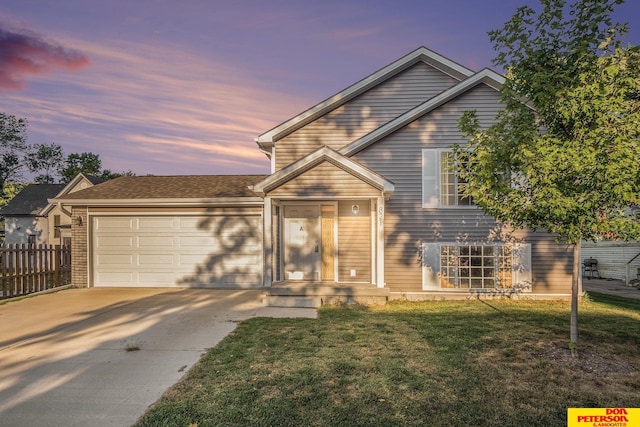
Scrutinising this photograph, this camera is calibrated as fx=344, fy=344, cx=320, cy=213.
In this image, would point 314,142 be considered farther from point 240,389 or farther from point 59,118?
point 59,118

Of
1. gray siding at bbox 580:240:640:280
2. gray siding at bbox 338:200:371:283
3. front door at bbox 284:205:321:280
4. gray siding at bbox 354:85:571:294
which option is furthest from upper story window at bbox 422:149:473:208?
gray siding at bbox 580:240:640:280

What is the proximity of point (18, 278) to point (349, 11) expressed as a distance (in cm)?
1361

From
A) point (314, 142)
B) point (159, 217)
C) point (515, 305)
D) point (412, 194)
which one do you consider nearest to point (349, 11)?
point (314, 142)

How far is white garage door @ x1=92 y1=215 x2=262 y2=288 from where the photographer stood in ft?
40.4

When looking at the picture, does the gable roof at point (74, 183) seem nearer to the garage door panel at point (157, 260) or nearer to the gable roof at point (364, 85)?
the garage door panel at point (157, 260)

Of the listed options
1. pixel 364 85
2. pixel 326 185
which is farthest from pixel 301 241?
pixel 364 85

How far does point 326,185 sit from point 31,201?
31480mm

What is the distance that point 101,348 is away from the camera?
5867 mm

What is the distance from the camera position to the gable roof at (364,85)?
11648mm

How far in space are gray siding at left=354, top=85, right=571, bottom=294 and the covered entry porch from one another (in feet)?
2.78

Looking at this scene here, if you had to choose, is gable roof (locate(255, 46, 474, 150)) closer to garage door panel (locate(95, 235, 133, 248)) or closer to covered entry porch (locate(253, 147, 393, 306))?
covered entry porch (locate(253, 147, 393, 306))

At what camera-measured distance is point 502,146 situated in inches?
213

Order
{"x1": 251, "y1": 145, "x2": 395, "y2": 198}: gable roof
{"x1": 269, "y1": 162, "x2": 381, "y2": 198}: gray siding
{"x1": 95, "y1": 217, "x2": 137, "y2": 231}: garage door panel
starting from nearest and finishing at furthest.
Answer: {"x1": 251, "y1": 145, "x2": 395, "y2": 198}: gable roof < {"x1": 269, "y1": 162, "x2": 381, "y2": 198}: gray siding < {"x1": 95, "y1": 217, "x2": 137, "y2": 231}: garage door panel

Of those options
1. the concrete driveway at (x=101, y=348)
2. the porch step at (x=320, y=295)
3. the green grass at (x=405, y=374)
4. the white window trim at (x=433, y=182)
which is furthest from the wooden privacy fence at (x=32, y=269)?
the white window trim at (x=433, y=182)
